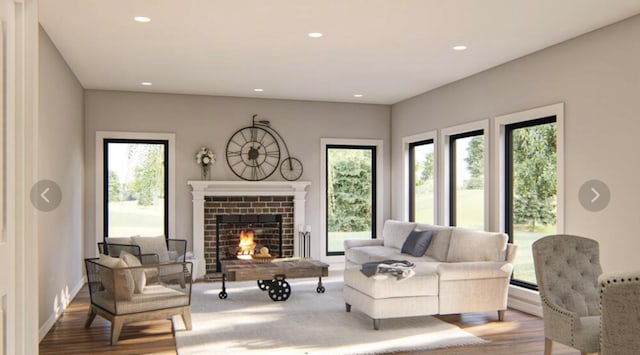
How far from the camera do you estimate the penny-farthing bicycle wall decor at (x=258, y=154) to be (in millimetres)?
8492

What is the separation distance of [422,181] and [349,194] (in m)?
1.32

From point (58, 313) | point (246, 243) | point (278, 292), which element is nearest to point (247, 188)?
point (246, 243)

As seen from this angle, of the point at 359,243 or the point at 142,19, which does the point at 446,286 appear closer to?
the point at 359,243

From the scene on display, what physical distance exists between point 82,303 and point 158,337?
193cm

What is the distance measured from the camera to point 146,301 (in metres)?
4.70

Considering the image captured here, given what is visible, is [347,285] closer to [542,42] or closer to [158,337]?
[158,337]

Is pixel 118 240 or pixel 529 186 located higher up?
pixel 529 186

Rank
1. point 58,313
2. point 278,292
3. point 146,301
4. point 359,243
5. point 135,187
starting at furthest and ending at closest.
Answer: point 135,187 < point 359,243 < point 278,292 < point 58,313 < point 146,301

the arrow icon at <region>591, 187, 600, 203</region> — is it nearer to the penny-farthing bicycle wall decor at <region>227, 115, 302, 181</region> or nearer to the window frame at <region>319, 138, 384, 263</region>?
the window frame at <region>319, 138, 384, 263</region>

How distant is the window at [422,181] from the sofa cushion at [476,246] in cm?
162

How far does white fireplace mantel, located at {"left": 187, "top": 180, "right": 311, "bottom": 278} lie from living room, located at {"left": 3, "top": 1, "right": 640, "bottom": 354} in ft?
0.58

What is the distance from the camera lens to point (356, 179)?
30.2 ft

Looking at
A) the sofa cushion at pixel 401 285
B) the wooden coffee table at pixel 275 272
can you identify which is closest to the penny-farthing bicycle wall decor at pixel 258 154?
the wooden coffee table at pixel 275 272

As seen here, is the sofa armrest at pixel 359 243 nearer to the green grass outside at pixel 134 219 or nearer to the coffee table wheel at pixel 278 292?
the coffee table wheel at pixel 278 292
